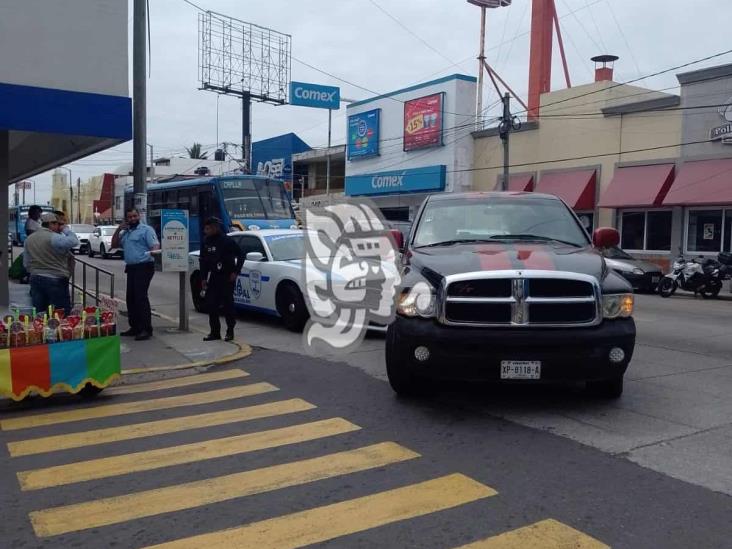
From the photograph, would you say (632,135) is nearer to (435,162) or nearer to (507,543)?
(435,162)

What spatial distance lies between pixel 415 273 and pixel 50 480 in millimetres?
3262

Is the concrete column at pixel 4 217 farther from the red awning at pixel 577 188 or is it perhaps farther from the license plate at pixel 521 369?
the red awning at pixel 577 188

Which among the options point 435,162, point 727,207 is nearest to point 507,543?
point 727,207

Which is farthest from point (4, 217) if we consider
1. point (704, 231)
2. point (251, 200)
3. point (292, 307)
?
point (704, 231)

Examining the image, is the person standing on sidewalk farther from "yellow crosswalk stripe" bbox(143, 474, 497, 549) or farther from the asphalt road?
"yellow crosswalk stripe" bbox(143, 474, 497, 549)

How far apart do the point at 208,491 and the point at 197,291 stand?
9.23 meters

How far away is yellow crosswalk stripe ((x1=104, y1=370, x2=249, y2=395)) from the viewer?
7202 millimetres

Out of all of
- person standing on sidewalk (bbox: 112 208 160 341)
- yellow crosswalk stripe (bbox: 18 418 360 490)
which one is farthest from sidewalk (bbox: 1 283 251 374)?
yellow crosswalk stripe (bbox: 18 418 360 490)

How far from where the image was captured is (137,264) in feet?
31.7

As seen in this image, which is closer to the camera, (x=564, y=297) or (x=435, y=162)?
(x=564, y=297)

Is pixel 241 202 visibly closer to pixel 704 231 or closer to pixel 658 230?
pixel 658 230

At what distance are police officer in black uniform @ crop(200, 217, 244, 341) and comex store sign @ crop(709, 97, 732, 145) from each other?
59.8 feet

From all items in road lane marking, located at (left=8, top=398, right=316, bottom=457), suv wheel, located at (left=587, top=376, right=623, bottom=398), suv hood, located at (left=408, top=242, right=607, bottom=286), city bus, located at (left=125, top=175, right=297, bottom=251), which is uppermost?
city bus, located at (left=125, top=175, right=297, bottom=251)

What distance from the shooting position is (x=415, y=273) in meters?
6.12
